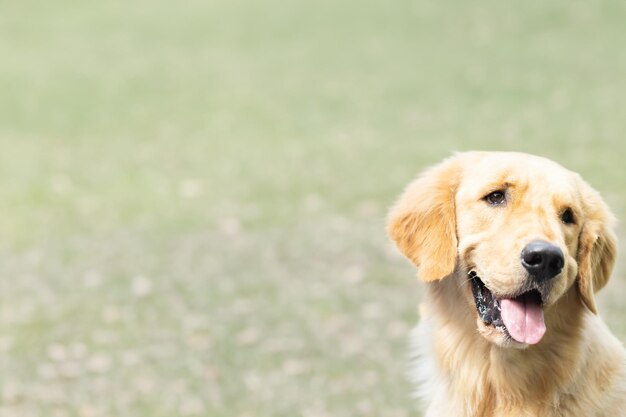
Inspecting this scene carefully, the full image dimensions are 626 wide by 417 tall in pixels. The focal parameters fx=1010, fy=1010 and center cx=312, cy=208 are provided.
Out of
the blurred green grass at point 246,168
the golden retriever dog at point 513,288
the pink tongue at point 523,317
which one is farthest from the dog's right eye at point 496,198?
the blurred green grass at point 246,168

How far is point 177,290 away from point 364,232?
236cm

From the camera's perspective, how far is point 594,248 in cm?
396

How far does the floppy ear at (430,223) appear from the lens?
156 inches

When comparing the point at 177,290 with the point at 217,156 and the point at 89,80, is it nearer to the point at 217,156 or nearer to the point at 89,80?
the point at 217,156

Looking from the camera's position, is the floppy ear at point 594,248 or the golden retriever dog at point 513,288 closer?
the golden retriever dog at point 513,288

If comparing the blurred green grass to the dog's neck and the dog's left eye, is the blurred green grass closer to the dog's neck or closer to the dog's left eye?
the dog's neck

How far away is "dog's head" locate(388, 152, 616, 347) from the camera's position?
3.68 metres

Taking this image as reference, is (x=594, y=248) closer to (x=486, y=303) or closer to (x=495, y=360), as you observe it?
(x=486, y=303)

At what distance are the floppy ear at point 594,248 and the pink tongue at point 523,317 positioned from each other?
0.75 feet

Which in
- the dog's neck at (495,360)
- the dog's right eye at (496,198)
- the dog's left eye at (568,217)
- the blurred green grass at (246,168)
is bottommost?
the dog's neck at (495,360)

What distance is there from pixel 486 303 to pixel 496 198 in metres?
0.41

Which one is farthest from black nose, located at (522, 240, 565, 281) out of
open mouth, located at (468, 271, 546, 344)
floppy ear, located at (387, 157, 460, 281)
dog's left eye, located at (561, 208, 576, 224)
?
floppy ear, located at (387, 157, 460, 281)

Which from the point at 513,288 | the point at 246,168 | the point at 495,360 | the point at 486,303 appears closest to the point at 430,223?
the point at 486,303

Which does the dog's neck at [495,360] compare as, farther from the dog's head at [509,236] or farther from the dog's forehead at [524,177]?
the dog's forehead at [524,177]
